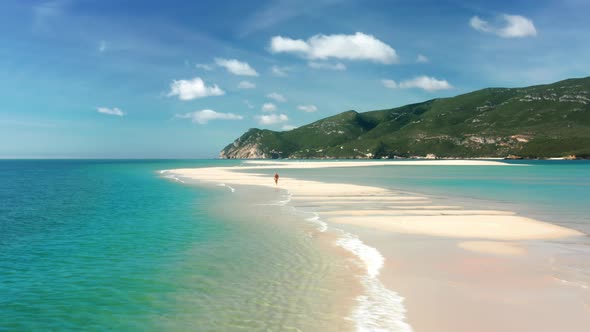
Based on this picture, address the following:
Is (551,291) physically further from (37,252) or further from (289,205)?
(289,205)

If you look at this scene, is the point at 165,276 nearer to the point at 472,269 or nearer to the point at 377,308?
the point at 377,308

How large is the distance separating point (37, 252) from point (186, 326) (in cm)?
1235

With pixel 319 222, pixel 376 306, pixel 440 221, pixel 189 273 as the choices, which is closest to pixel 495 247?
pixel 440 221

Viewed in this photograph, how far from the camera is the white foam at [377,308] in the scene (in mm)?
9430

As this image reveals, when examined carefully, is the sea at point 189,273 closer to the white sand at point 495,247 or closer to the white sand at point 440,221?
the white sand at point 440,221

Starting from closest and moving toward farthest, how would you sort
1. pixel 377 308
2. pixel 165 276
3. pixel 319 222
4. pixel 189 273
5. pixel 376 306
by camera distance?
pixel 377 308
pixel 376 306
pixel 165 276
pixel 189 273
pixel 319 222

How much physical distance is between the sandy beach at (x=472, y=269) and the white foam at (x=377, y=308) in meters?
0.27

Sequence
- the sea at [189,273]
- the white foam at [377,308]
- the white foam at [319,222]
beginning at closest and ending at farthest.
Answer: the white foam at [377,308] < the sea at [189,273] < the white foam at [319,222]

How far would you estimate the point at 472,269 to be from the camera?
1391cm

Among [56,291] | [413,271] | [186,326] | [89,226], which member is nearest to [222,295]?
[186,326]

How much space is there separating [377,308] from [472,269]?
5.41m

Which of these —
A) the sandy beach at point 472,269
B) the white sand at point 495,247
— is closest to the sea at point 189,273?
the sandy beach at point 472,269

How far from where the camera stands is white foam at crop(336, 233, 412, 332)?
30.9 ft

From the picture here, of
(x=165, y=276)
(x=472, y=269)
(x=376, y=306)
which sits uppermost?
(x=472, y=269)
